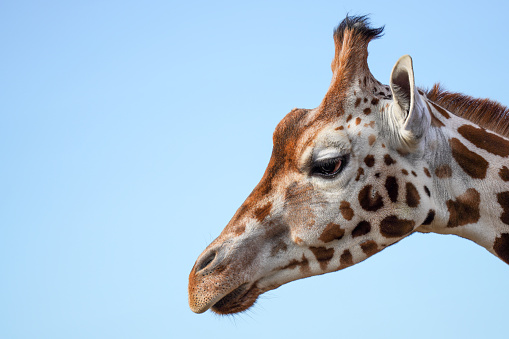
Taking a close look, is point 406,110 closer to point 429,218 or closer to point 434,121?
point 434,121

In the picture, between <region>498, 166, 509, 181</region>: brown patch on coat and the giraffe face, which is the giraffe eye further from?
<region>498, 166, 509, 181</region>: brown patch on coat

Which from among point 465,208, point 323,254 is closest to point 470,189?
point 465,208

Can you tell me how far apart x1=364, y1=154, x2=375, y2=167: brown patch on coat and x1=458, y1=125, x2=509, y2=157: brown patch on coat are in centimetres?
80

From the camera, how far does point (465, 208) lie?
5.08 m

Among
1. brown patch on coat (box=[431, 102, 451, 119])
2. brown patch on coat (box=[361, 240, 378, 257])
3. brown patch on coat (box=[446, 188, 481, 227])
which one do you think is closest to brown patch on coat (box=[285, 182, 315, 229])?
brown patch on coat (box=[361, 240, 378, 257])

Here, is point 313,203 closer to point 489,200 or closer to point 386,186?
point 386,186

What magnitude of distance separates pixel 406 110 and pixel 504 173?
941mm

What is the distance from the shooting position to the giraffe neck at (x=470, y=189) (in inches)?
199

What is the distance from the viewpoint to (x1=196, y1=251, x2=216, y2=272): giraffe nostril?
530 centimetres

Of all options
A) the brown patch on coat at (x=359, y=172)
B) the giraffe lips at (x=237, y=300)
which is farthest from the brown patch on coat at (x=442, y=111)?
the giraffe lips at (x=237, y=300)

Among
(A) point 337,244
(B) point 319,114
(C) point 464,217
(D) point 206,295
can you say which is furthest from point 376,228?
(D) point 206,295

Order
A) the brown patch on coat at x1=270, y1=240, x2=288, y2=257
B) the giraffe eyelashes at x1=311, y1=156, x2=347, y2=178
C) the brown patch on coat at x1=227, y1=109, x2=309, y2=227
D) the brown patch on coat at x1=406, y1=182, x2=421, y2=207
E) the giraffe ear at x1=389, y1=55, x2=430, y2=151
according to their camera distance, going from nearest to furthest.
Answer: the giraffe ear at x1=389, y1=55, x2=430, y2=151
the brown patch on coat at x1=406, y1=182, x2=421, y2=207
the giraffe eyelashes at x1=311, y1=156, x2=347, y2=178
the brown patch on coat at x1=270, y1=240, x2=288, y2=257
the brown patch on coat at x1=227, y1=109, x2=309, y2=227

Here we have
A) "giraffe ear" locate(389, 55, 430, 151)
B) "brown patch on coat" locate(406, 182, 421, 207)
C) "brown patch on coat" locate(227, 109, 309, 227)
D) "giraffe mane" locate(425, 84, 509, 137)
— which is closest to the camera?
"giraffe ear" locate(389, 55, 430, 151)

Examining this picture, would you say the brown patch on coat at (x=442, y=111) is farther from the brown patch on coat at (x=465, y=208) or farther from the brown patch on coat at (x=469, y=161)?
the brown patch on coat at (x=465, y=208)
